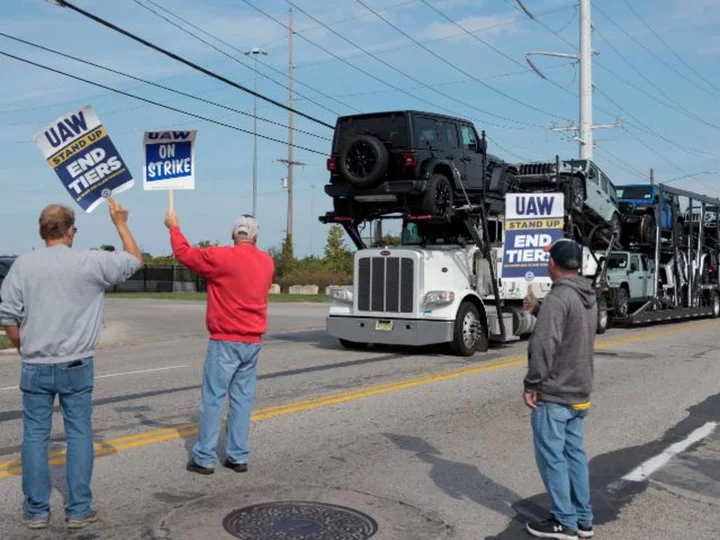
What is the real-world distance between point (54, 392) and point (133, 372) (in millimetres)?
7951

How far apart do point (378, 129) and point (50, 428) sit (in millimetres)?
11040

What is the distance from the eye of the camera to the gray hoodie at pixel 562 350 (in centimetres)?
502

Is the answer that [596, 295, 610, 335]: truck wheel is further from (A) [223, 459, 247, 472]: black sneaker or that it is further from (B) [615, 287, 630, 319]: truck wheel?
(A) [223, 459, 247, 472]: black sneaker

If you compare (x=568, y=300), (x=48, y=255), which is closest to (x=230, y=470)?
(x=48, y=255)

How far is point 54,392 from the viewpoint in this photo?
507 centimetres

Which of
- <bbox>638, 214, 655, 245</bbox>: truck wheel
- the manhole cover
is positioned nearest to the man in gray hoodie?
the manhole cover

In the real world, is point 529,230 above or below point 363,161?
below

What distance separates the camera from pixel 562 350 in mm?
5078

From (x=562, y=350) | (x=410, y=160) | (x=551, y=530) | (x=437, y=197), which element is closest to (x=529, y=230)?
(x=437, y=197)

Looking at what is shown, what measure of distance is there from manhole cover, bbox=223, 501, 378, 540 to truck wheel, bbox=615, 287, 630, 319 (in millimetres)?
17985

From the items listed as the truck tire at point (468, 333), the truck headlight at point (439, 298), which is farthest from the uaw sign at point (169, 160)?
the truck tire at point (468, 333)

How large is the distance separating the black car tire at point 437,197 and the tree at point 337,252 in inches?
1457

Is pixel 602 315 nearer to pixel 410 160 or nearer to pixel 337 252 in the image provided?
pixel 410 160

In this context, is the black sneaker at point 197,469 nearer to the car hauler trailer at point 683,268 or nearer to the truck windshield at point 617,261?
the car hauler trailer at point 683,268
